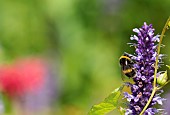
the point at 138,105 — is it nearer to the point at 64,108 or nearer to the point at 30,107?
the point at 30,107

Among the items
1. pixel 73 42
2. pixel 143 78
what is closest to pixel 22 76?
pixel 73 42

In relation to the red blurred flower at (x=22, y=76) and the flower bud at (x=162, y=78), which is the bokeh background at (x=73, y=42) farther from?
the flower bud at (x=162, y=78)

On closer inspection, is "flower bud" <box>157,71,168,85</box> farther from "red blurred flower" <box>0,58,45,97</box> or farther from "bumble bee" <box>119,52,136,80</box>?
"red blurred flower" <box>0,58,45,97</box>

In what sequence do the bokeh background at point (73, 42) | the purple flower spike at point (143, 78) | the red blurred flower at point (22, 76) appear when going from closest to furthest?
1. the purple flower spike at point (143, 78)
2. the red blurred flower at point (22, 76)
3. the bokeh background at point (73, 42)

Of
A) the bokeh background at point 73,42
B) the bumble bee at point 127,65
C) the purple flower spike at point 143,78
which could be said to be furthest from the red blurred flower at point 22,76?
the purple flower spike at point 143,78

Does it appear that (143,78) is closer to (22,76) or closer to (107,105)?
(107,105)
